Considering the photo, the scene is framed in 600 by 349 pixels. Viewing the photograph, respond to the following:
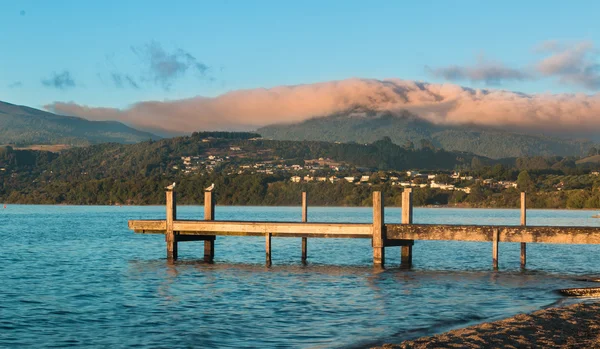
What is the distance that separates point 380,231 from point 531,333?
1545 cm

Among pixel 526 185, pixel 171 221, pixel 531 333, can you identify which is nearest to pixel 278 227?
pixel 171 221

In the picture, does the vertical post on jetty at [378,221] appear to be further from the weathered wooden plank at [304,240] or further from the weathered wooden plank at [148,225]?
the weathered wooden plank at [148,225]

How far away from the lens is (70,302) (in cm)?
2798

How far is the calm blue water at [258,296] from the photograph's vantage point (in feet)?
72.2

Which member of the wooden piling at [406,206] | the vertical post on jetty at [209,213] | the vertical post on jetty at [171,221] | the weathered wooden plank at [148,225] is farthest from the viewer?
the vertical post on jetty at [209,213]

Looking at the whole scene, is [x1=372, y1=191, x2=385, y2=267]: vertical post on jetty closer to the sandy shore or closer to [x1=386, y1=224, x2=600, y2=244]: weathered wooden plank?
[x1=386, y1=224, x2=600, y2=244]: weathered wooden plank

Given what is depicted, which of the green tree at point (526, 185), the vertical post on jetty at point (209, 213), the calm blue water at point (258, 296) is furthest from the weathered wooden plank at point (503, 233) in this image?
the green tree at point (526, 185)

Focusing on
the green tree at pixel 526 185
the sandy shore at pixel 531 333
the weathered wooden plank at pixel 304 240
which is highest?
the green tree at pixel 526 185

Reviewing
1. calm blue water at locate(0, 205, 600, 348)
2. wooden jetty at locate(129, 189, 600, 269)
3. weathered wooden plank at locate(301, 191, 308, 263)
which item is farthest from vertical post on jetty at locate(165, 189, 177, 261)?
weathered wooden plank at locate(301, 191, 308, 263)

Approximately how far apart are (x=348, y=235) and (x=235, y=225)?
17.9 ft

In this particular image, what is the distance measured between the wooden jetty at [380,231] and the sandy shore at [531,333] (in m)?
9.72

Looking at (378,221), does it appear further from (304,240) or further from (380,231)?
(304,240)

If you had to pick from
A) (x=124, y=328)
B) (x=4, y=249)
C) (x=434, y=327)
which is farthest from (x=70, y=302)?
(x=4, y=249)

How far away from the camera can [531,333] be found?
2019 cm
